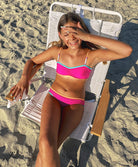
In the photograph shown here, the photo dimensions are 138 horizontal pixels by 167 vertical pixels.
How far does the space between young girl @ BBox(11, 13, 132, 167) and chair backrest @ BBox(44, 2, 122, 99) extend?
1.37ft

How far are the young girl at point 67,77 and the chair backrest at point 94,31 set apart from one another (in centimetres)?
42

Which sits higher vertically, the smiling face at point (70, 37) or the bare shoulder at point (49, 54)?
the smiling face at point (70, 37)

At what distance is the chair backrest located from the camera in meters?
2.66

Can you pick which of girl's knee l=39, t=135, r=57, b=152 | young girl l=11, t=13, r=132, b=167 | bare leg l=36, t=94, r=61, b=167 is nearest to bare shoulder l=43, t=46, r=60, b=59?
young girl l=11, t=13, r=132, b=167

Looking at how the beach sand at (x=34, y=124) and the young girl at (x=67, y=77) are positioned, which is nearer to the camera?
the young girl at (x=67, y=77)

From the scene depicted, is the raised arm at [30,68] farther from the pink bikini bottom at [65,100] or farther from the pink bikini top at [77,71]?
the pink bikini bottom at [65,100]

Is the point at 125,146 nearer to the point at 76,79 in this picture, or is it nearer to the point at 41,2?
the point at 76,79

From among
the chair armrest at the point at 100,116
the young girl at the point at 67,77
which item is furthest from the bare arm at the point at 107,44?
the chair armrest at the point at 100,116

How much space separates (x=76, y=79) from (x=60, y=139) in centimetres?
85

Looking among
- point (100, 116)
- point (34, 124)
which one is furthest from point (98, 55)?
point (34, 124)

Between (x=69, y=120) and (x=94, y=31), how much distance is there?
60.0 inches

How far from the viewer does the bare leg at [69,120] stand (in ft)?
6.79

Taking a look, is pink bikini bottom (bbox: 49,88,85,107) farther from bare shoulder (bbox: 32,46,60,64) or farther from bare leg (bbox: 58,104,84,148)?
bare shoulder (bbox: 32,46,60,64)

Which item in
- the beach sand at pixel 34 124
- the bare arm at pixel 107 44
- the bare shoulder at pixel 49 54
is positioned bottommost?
the beach sand at pixel 34 124
